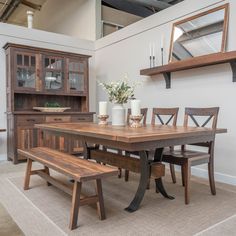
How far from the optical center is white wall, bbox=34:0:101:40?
5.57m

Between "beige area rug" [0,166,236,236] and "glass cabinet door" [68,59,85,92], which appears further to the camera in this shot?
"glass cabinet door" [68,59,85,92]

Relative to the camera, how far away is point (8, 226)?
75.5 inches

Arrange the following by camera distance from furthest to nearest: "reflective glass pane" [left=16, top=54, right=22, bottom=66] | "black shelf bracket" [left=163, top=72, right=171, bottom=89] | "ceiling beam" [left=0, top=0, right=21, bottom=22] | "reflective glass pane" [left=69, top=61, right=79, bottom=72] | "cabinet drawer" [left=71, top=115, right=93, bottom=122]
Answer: "ceiling beam" [left=0, top=0, right=21, bottom=22], "reflective glass pane" [left=69, top=61, right=79, bottom=72], "cabinet drawer" [left=71, top=115, right=93, bottom=122], "reflective glass pane" [left=16, top=54, right=22, bottom=66], "black shelf bracket" [left=163, top=72, right=171, bottom=89]

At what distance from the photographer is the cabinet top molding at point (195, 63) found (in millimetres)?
2907

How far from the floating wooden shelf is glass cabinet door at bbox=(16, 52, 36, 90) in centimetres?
193

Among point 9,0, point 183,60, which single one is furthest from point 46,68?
point 9,0

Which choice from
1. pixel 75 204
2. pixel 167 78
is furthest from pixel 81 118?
pixel 75 204

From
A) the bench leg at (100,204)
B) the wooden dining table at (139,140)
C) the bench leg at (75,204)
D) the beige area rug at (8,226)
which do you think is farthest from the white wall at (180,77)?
the beige area rug at (8,226)

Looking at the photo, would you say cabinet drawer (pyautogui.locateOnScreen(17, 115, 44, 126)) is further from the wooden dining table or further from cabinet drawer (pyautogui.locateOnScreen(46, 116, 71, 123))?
the wooden dining table

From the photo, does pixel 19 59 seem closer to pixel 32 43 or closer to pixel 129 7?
pixel 32 43

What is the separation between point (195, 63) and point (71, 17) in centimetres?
432

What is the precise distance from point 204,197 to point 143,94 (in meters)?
2.23

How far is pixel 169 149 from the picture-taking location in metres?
2.93

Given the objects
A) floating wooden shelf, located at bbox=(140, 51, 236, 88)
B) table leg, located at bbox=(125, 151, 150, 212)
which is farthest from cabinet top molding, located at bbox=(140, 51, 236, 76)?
table leg, located at bbox=(125, 151, 150, 212)
